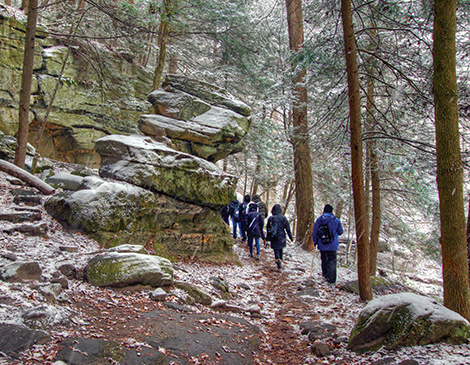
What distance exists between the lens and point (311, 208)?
1236cm

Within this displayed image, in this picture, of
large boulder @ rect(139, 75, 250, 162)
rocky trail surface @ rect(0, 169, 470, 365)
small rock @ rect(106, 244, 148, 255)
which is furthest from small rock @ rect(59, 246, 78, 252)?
large boulder @ rect(139, 75, 250, 162)

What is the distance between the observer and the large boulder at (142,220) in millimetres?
6633

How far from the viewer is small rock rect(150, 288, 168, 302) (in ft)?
16.4

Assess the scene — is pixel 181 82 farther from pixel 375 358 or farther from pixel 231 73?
pixel 375 358

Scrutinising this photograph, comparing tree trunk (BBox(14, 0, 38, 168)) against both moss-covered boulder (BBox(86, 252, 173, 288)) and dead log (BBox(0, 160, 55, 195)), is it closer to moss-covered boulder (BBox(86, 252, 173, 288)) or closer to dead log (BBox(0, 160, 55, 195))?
dead log (BBox(0, 160, 55, 195))

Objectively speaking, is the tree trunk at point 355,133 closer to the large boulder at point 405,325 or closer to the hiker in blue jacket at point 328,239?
the hiker in blue jacket at point 328,239

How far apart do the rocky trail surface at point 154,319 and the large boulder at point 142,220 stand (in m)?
0.40

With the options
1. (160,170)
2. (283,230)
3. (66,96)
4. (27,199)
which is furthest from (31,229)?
(66,96)

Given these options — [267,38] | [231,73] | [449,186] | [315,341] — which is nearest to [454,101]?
[449,186]

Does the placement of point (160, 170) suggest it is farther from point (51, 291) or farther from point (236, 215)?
point (236, 215)

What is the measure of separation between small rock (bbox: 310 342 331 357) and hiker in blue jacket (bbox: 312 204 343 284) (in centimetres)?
374

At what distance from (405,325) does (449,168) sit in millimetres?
2234

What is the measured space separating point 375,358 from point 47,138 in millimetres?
16893

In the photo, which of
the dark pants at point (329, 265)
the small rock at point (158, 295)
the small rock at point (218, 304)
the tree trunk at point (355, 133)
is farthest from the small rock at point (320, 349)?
the dark pants at point (329, 265)
